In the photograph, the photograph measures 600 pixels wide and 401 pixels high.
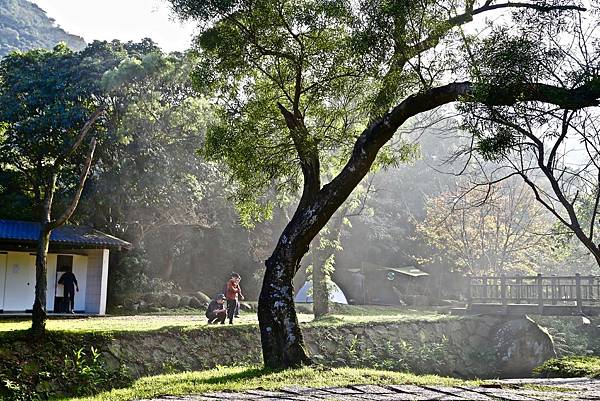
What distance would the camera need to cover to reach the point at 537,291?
68.5ft

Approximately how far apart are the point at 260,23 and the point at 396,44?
228 centimetres

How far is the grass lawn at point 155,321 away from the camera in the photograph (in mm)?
14343

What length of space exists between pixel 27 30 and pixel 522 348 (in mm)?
72930

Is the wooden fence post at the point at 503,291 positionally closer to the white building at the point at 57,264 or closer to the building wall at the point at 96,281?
the white building at the point at 57,264

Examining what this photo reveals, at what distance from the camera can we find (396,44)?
898 cm

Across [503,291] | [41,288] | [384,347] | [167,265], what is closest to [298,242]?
[41,288]

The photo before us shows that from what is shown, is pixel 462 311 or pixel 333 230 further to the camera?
pixel 462 311

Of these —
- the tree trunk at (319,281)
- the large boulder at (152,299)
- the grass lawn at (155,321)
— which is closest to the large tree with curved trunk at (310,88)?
the grass lawn at (155,321)

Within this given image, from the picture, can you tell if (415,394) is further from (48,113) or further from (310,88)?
(48,113)

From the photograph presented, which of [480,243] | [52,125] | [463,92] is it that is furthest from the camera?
[480,243]

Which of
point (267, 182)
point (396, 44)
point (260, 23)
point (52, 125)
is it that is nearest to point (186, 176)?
point (52, 125)

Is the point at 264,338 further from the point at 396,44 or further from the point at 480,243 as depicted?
the point at 480,243

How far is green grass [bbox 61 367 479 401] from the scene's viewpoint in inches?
298

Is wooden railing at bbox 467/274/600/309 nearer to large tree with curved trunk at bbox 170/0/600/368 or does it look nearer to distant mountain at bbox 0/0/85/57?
large tree with curved trunk at bbox 170/0/600/368
